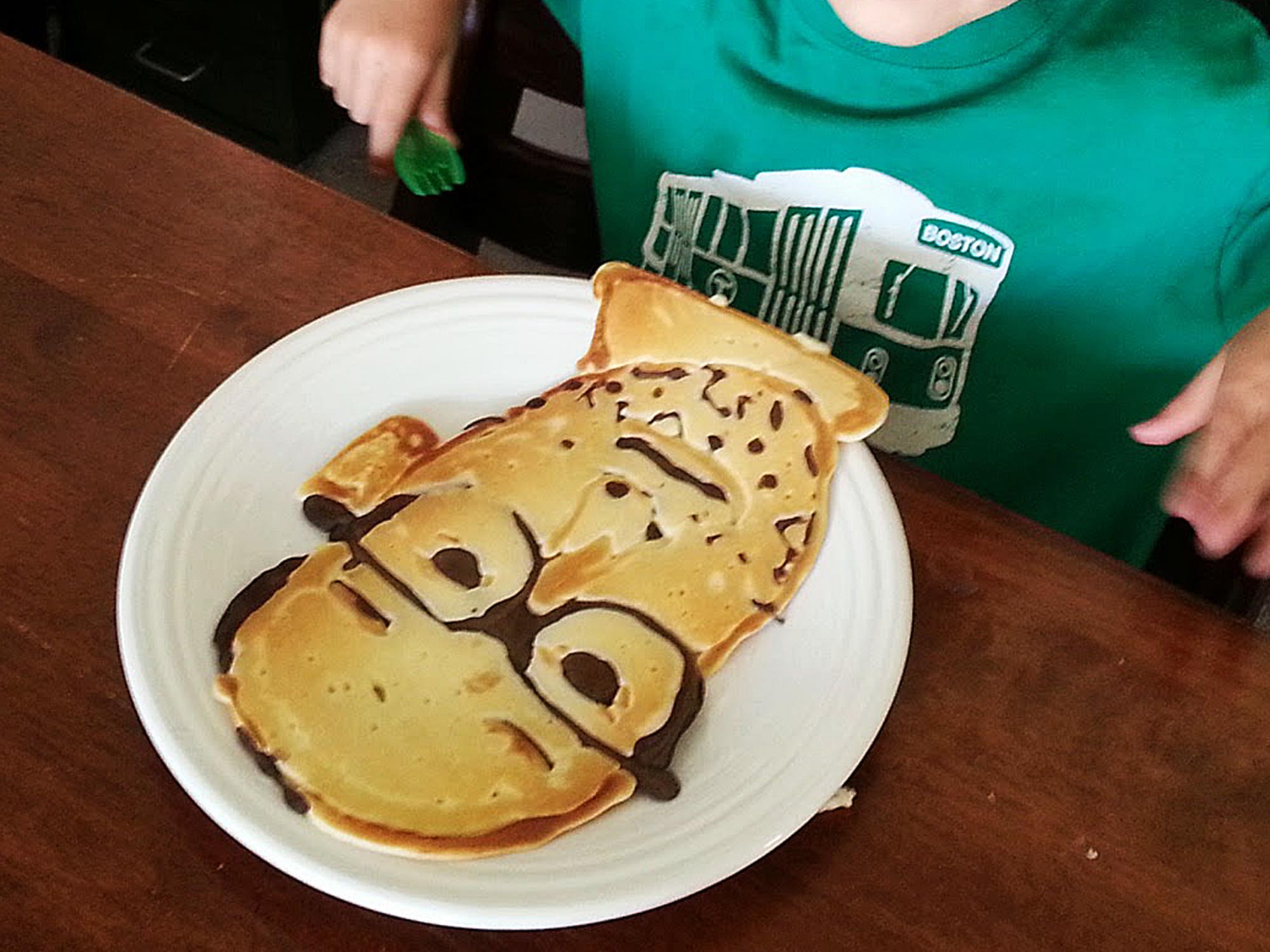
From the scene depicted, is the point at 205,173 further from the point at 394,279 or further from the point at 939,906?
the point at 939,906

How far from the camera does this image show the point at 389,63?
676 mm

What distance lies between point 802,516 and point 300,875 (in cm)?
24

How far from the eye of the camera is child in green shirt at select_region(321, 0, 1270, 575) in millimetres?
732

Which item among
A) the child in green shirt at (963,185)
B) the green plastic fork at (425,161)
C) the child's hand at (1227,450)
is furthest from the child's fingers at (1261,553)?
the green plastic fork at (425,161)

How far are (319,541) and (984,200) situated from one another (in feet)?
1.60

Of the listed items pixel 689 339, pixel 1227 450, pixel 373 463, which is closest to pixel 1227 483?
pixel 1227 450

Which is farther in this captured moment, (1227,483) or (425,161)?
(425,161)

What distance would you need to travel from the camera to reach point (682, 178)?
832mm

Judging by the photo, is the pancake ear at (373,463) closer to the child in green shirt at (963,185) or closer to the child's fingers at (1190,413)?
the child in green shirt at (963,185)

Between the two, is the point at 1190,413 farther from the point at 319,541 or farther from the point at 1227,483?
the point at 319,541

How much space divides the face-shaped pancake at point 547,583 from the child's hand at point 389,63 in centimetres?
19

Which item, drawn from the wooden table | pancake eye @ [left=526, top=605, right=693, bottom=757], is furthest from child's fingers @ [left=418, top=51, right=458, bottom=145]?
pancake eye @ [left=526, top=605, right=693, bottom=757]

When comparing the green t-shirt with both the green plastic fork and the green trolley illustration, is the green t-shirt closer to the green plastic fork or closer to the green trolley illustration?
the green trolley illustration

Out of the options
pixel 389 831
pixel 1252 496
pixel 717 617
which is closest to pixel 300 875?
pixel 389 831
